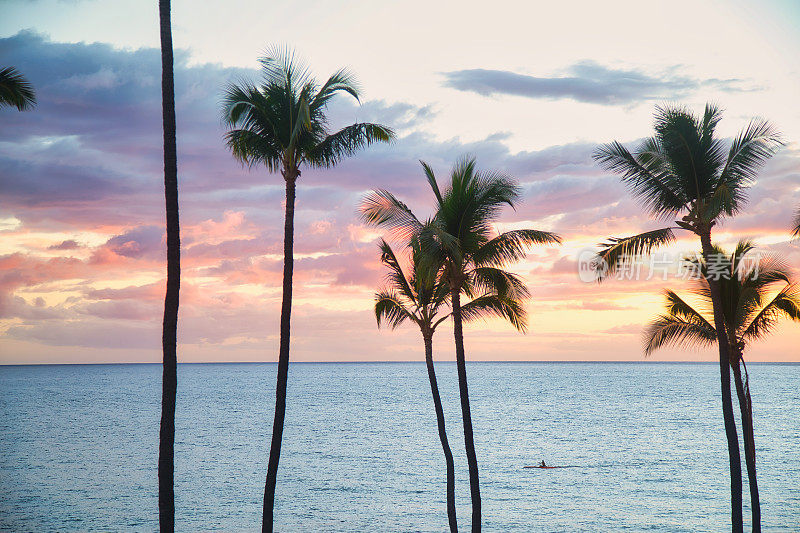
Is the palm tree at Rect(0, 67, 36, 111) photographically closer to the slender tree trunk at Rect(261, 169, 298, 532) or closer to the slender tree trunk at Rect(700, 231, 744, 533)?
the slender tree trunk at Rect(261, 169, 298, 532)

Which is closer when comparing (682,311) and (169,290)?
(169,290)

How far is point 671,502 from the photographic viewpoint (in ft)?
148

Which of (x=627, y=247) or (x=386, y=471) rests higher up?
(x=627, y=247)

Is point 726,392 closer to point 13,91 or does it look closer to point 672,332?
point 672,332

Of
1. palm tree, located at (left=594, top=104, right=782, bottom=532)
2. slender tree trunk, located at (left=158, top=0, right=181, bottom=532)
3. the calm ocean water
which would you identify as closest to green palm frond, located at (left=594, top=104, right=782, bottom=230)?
palm tree, located at (left=594, top=104, right=782, bottom=532)

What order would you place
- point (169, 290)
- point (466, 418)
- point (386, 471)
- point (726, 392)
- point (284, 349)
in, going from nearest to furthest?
point (169, 290), point (284, 349), point (726, 392), point (466, 418), point (386, 471)

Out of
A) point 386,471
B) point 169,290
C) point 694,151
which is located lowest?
point 386,471

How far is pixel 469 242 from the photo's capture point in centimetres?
2158

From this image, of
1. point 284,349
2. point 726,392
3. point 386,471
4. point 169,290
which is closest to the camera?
point 169,290

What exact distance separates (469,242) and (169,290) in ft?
34.6

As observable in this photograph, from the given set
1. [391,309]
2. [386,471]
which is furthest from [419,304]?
[386,471]

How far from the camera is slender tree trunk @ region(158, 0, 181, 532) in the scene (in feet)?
43.4

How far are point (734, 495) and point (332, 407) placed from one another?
120 meters

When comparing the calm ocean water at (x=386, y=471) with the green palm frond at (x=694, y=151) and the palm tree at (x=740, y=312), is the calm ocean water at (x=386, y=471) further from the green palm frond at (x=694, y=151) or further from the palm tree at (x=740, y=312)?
the green palm frond at (x=694, y=151)
